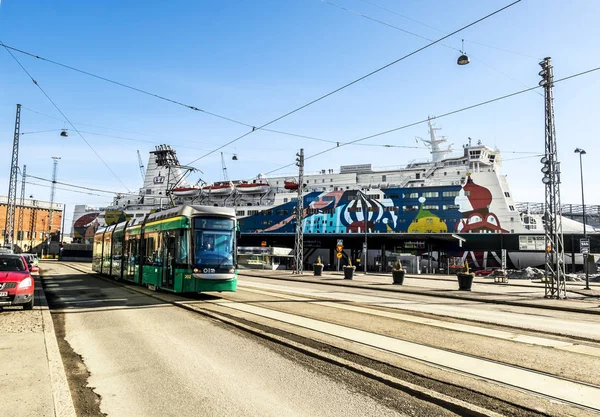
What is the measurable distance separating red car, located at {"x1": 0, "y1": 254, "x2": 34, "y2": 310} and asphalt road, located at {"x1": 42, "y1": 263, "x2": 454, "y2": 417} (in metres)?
2.44

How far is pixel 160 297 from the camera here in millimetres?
15484

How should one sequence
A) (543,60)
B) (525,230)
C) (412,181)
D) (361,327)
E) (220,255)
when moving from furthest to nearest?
(412,181)
(525,230)
(543,60)
(220,255)
(361,327)

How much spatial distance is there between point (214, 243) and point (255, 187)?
5919cm

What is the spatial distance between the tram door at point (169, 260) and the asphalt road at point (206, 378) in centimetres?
550

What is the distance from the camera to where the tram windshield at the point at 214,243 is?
1444cm

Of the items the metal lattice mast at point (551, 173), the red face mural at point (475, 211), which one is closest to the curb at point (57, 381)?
the metal lattice mast at point (551, 173)

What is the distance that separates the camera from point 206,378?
5758 millimetres

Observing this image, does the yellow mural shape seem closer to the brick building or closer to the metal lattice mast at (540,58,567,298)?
the metal lattice mast at (540,58,567,298)

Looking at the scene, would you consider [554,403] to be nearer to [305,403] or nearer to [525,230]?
[305,403]

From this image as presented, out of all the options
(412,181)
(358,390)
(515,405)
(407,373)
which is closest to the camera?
(515,405)

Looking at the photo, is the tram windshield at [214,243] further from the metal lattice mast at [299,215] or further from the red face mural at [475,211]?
the red face mural at [475,211]

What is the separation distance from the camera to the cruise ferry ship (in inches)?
2103

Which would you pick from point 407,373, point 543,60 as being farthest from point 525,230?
point 407,373

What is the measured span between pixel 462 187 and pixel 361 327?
50.5 m
